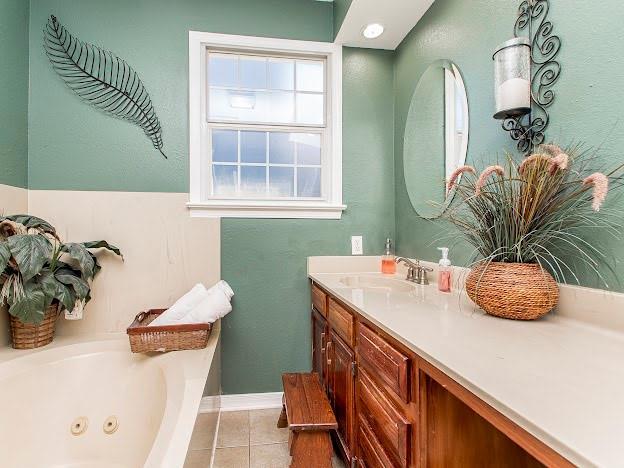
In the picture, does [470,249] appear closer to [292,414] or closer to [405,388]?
[405,388]

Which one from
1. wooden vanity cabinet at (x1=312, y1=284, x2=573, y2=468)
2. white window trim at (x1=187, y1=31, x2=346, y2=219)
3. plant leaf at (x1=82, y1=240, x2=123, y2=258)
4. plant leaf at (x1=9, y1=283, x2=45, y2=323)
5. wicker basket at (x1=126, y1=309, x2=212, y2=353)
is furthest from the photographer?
white window trim at (x1=187, y1=31, x2=346, y2=219)

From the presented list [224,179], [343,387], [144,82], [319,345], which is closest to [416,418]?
[343,387]

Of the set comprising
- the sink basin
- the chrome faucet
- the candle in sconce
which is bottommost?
the sink basin

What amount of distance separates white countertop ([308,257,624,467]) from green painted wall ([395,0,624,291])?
29 centimetres

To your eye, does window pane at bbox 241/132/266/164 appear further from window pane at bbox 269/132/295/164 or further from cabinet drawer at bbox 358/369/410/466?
cabinet drawer at bbox 358/369/410/466

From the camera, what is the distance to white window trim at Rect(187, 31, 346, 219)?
2.13 m

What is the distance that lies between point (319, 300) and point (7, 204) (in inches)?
72.5

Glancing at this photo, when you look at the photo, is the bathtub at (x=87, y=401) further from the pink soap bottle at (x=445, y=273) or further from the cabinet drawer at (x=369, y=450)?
the pink soap bottle at (x=445, y=273)

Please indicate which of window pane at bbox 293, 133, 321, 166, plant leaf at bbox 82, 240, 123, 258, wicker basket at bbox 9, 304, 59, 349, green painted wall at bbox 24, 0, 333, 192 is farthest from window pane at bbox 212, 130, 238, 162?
wicker basket at bbox 9, 304, 59, 349

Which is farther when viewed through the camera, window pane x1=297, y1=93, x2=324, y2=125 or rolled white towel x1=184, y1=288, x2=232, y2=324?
window pane x1=297, y1=93, x2=324, y2=125

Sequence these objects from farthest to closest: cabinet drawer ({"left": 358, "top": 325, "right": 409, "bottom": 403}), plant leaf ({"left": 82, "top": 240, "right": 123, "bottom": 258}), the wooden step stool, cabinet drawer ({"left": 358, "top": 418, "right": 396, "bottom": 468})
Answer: plant leaf ({"left": 82, "top": 240, "right": 123, "bottom": 258}) → the wooden step stool → cabinet drawer ({"left": 358, "top": 418, "right": 396, "bottom": 468}) → cabinet drawer ({"left": 358, "top": 325, "right": 409, "bottom": 403})

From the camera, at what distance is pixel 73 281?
5.74ft

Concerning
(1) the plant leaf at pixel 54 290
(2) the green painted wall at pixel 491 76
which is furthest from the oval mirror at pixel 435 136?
(1) the plant leaf at pixel 54 290

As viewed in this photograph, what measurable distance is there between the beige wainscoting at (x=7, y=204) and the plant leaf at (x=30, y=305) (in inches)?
12.7
